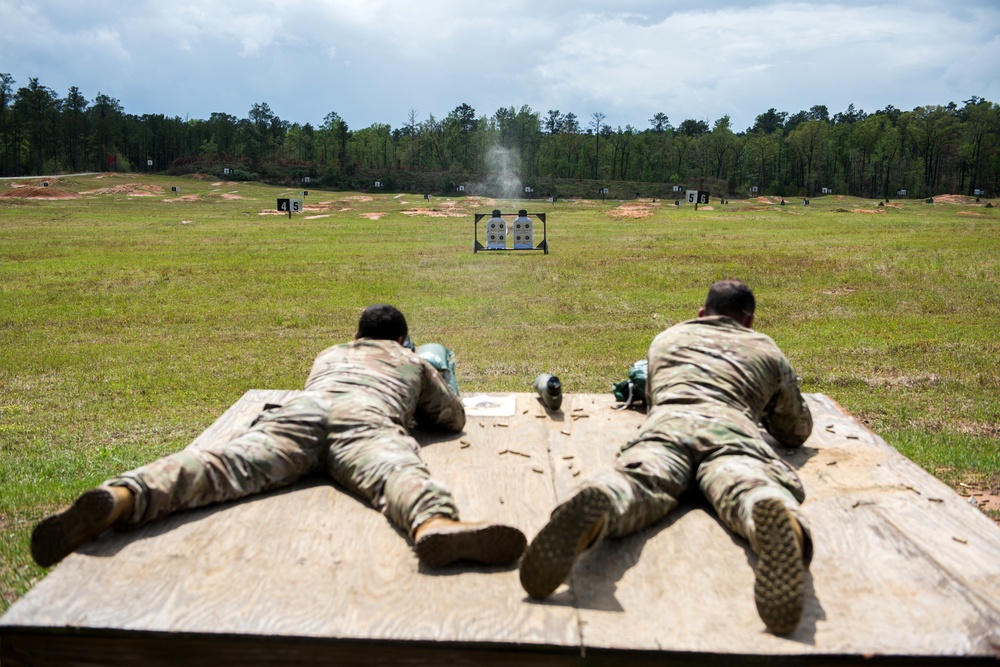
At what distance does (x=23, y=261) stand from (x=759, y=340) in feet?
65.5

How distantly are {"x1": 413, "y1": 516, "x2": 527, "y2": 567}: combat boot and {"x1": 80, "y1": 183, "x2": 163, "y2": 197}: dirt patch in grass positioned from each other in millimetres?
54611

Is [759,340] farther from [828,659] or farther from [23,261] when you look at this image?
[23,261]

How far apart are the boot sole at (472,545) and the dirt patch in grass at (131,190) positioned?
179 ft

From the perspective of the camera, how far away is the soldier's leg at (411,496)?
3244mm

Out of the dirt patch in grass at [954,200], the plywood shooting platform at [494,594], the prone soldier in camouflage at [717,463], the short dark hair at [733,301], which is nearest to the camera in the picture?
the plywood shooting platform at [494,594]

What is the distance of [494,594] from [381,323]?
2.37 metres

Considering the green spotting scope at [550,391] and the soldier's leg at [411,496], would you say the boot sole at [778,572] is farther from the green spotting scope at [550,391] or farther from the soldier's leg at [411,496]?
the green spotting scope at [550,391]

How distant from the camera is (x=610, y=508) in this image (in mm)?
3299

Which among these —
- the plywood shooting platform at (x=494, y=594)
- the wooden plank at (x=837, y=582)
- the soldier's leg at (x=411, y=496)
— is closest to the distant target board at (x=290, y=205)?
the soldier's leg at (x=411, y=496)

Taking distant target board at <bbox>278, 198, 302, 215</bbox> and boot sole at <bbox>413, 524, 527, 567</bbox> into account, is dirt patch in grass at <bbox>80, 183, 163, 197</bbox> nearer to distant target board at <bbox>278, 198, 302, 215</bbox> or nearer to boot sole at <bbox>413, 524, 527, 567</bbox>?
distant target board at <bbox>278, 198, 302, 215</bbox>

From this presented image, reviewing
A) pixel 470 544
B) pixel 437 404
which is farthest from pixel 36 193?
pixel 470 544

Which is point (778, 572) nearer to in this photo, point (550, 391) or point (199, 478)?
point (199, 478)

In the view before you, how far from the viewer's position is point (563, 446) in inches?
197

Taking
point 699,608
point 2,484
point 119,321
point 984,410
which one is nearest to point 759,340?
point 699,608
